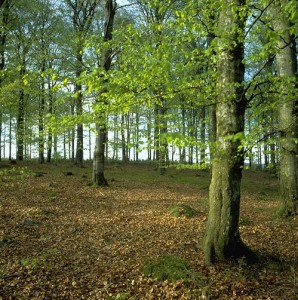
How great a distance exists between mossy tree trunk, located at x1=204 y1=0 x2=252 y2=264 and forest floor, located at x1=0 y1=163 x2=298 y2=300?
45 cm

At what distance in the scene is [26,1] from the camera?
22125 millimetres

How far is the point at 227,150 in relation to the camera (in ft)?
19.3

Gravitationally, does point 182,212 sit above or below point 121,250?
above

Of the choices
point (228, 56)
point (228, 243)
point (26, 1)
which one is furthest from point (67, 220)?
point (26, 1)

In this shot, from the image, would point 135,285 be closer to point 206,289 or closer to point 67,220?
point 206,289

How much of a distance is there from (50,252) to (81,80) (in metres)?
4.33

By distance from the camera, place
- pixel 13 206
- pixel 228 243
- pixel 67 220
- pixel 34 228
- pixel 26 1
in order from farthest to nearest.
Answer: pixel 26 1
pixel 13 206
pixel 67 220
pixel 34 228
pixel 228 243

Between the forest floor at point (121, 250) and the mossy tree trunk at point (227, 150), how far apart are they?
1.46ft

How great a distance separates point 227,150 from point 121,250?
12.0 ft

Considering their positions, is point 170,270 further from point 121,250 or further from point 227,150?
point 227,150

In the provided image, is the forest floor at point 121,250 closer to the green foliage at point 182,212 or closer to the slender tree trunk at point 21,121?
the green foliage at point 182,212

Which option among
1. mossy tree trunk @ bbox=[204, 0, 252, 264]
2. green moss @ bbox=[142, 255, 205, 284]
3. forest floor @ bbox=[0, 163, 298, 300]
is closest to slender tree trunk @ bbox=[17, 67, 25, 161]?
forest floor @ bbox=[0, 163, 298, 300]

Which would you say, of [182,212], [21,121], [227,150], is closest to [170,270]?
[227,150]

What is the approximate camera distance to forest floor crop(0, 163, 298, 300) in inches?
213
